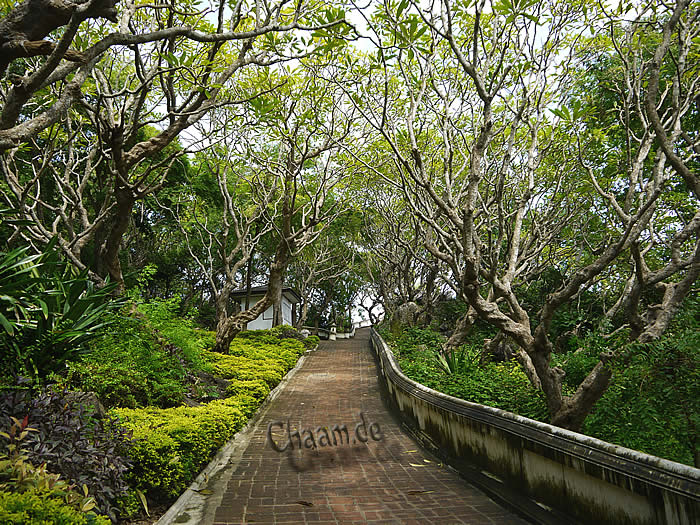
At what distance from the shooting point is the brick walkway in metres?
4.52

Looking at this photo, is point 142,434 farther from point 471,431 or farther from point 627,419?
point 627,419

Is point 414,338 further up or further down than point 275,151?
further down

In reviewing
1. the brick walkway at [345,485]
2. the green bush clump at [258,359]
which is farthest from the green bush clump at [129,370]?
the green bush clump at [258,359]

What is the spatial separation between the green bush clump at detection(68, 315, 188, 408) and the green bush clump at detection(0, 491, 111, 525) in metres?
2.77

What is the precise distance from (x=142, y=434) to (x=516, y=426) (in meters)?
3.87

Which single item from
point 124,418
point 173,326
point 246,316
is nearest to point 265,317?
point 246,316

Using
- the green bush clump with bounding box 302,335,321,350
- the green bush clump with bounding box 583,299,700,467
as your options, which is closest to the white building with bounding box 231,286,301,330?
the green bush clump with bounding box 302,335,321,350

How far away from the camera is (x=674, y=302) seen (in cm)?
476

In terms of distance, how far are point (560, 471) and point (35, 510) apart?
3.92m

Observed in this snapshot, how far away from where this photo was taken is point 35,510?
2.61 m

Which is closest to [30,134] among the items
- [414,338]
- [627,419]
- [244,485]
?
[244,485]

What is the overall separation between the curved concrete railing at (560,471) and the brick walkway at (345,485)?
0.93ft

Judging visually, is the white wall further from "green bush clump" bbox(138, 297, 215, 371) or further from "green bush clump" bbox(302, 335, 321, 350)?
"green bush clump" bbox(138, 297, 215, 371)

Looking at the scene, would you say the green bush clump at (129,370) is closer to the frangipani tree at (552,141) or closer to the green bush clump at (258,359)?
the green bush clump at (258,359)
